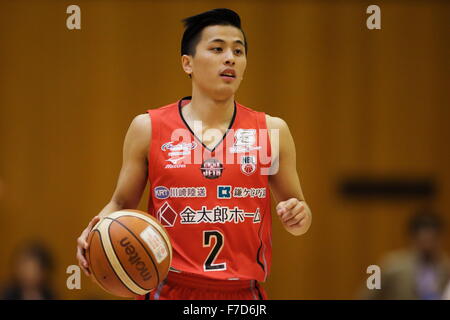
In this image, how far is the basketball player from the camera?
9.44 ft

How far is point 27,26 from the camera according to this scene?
213 inches

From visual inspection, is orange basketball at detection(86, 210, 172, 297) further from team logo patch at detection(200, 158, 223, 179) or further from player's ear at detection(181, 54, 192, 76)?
player's ear at detection(181, 54, 192, 76)

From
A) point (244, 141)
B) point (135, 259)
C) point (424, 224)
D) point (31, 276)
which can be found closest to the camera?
point (135, 259)

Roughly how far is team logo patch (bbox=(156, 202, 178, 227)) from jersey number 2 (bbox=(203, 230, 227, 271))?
0.49 ft

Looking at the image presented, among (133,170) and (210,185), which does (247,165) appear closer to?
(210,185)

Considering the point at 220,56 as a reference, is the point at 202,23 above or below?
above

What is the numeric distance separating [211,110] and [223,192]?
0.37m

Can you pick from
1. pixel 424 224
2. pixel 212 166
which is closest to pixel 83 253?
pixel 212 166

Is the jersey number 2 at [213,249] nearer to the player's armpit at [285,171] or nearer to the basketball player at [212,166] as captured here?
the basketball player at [212,166]

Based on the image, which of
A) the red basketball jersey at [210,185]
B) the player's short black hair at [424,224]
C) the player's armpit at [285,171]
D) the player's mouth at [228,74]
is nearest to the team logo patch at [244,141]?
the red basketball jersey at [210,185]

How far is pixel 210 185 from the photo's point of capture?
9.43ft

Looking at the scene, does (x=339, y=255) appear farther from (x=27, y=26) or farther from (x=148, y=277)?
(x=148, y=277)

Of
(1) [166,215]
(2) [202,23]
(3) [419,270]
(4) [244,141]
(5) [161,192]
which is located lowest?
(3) [419,270]

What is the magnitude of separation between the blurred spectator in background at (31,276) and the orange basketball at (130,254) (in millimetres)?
2764
